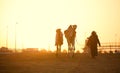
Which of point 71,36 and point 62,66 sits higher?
point 71,36

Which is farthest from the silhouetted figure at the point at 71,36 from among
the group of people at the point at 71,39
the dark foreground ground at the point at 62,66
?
the dark foreground ground at the point at 62,66

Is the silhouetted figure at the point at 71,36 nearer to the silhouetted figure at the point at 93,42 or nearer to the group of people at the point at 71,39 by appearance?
the group of people at the point at 71,39

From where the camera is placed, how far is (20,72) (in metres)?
16.7

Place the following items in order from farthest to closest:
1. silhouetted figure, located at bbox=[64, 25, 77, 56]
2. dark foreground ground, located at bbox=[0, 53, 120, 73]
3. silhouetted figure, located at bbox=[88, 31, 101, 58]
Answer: silhouetted figure, located at bbox=[88, 31, 101, 58], silhouetted figure, located at bbox=[64, 25, 77, 56], dark foreground ground, located at bbox=[0, 53, 120, 73]

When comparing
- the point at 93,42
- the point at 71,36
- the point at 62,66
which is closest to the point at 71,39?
the point at 71,36

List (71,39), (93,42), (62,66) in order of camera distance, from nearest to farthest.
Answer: (62,66), (71,39), (93,42)

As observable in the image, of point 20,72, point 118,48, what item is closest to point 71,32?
point 20,72

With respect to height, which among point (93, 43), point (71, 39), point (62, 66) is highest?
point (71, 39)

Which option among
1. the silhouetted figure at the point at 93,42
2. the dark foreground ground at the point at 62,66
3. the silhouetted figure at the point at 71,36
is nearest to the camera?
the dark foreground ground at the point at 62,66

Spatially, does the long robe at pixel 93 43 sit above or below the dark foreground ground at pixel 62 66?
above

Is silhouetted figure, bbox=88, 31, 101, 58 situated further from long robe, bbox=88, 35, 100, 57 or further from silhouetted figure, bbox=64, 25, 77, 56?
silhouetted figure, bbox=64, 25, 77, 56

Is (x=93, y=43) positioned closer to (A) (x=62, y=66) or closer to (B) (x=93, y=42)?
(B) (x=93, y=42)

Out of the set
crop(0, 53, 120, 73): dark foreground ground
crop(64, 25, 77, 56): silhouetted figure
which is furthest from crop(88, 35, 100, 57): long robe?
crop(0, 53, 120, 73): dark foreground ground

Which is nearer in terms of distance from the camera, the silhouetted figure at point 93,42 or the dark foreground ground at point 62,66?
the dark foreground ground at point 62,66
